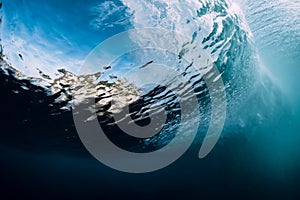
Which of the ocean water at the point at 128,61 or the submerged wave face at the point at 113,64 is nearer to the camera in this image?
the ocean water at the point at 128,61

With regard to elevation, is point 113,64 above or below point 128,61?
below

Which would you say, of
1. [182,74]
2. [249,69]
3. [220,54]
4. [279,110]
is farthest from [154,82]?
[279,110]

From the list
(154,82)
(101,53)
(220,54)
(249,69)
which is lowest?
(101,53)

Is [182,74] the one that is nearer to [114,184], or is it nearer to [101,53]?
[101,53]

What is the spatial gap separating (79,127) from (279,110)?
1145 inches

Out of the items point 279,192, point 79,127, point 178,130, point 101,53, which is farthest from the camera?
point 279,192

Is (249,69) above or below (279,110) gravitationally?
below

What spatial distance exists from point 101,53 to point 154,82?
4.00 metres

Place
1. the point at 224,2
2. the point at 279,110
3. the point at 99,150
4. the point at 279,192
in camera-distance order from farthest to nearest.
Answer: the point at 279,192 < the point at 279,110 < the point at 99,150 < the point at 224,2

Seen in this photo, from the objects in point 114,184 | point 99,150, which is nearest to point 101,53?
point 99,150

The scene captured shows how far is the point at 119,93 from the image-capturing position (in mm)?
12203

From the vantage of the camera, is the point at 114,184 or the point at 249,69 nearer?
the point at 249,69

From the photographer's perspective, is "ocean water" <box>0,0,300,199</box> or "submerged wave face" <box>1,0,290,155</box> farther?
"submerged wave face" <box>1,0,290,155</box>

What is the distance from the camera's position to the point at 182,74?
12312mm
